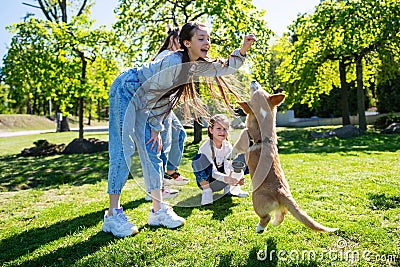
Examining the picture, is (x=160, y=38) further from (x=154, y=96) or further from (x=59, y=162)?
(x=154, y=96)

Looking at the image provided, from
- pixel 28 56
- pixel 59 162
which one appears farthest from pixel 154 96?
pixel 28 56

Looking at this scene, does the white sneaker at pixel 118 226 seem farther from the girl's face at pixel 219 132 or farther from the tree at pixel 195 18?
the tree at pixel 195 18

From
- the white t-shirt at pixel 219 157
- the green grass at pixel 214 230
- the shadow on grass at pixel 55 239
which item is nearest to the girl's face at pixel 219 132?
the white t-shirt at pixel 219 157

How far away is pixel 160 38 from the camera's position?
1015 centimetres

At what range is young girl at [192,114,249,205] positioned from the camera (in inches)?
147

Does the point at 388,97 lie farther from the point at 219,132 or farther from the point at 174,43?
the point at 174,43

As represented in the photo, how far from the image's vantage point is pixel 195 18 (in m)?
10.2

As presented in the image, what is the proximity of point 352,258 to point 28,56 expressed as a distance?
385 inches

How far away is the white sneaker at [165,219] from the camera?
314 centimetres

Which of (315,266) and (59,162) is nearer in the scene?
(315,266)

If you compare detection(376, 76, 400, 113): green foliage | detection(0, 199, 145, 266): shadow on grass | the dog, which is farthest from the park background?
detection(376, 76, 400, 113): green foliage

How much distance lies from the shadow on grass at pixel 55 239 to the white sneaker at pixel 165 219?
0.42 meters

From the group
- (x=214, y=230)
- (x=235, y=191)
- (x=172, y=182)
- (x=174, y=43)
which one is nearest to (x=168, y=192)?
(x=172, y=182)

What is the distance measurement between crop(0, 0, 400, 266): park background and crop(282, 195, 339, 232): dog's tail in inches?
8.2
